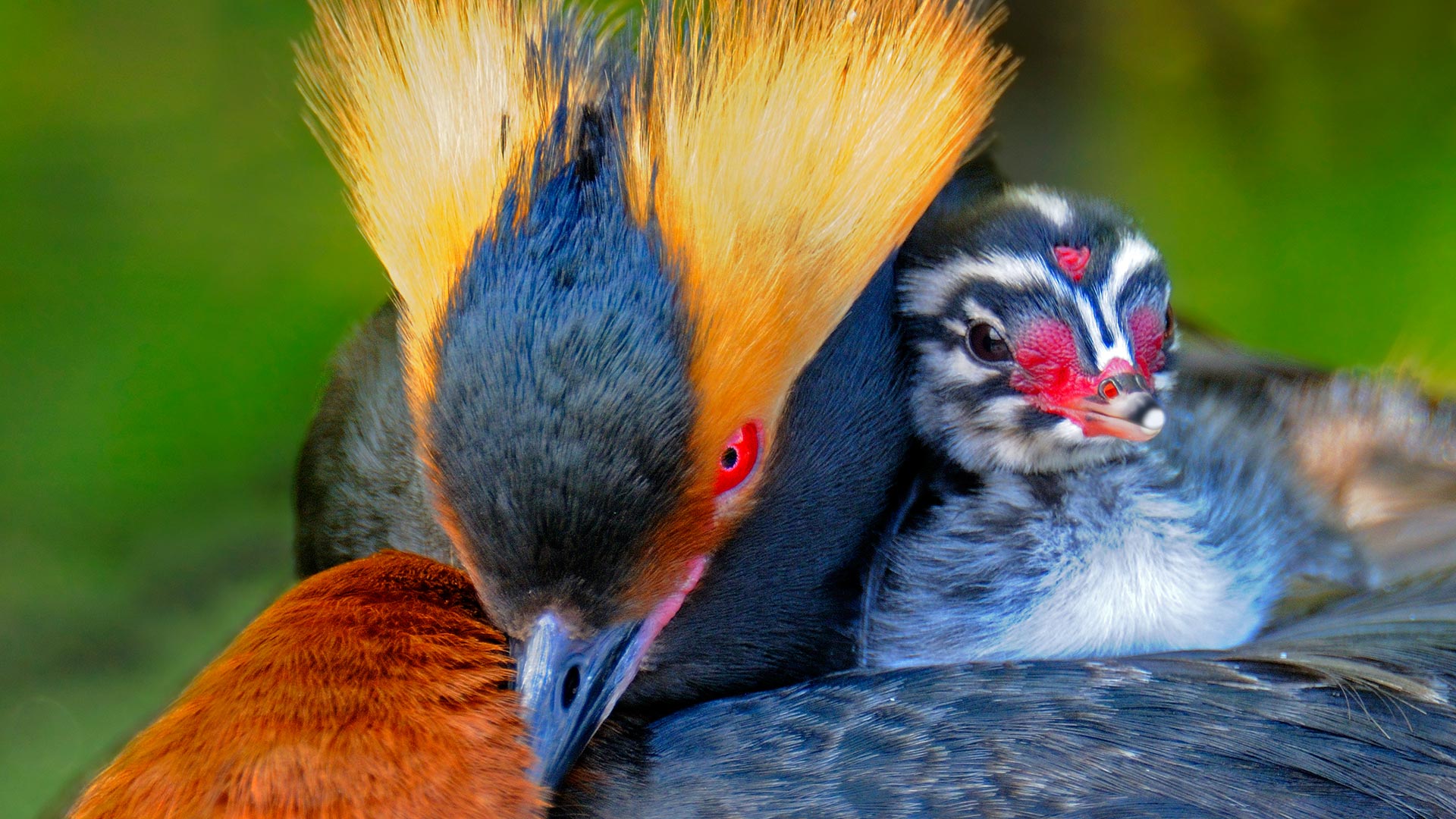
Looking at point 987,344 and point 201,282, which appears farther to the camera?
point 201,282

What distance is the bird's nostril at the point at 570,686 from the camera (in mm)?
1052

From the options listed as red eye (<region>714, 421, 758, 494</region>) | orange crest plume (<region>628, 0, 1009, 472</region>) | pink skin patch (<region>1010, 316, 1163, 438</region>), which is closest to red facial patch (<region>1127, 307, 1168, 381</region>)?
pink skin patch (<region>1010, 316, 1163, 438</region>)

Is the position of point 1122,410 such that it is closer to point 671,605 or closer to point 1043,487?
point 1043,487

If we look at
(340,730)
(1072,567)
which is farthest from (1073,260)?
(340,730)

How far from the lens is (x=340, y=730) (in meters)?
0.99

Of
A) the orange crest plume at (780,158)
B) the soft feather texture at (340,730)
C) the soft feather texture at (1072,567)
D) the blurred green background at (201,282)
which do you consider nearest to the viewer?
the soft feather texture at (340,730)

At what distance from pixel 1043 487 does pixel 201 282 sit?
1289 millimetres

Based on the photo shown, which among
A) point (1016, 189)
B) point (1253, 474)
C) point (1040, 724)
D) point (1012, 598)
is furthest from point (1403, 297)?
point (1040, 724)

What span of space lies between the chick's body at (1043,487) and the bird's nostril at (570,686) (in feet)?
1.28

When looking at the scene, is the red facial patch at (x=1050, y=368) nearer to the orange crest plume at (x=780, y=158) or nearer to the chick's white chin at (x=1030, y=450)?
the chick's white chin at (x=1030, y=450)

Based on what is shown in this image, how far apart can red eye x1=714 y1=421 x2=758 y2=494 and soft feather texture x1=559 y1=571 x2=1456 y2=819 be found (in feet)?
0.70

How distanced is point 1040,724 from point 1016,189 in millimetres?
641

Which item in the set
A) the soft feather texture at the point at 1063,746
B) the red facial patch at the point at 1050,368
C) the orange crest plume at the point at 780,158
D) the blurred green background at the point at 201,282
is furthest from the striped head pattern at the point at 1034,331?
the blurred green background at the point at 201,282

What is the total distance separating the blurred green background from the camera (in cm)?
178
